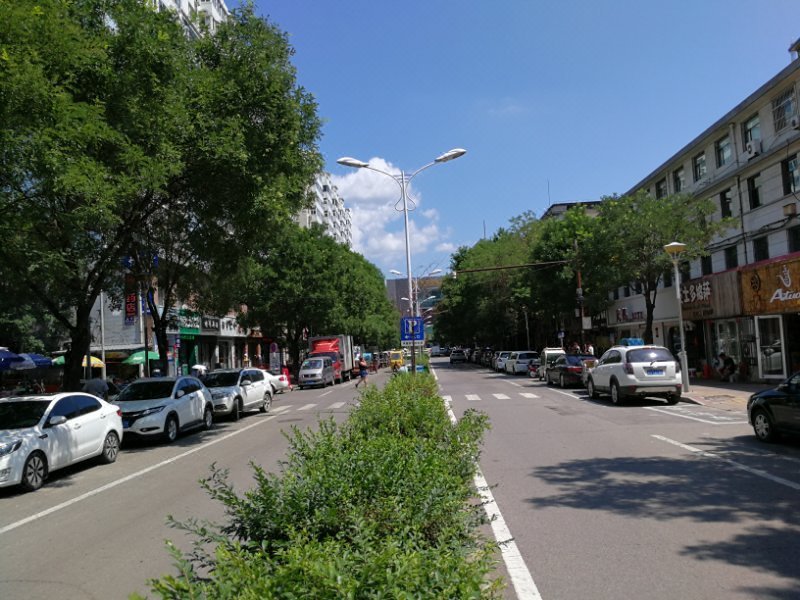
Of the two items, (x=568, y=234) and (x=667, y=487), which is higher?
(x=568, y=234)

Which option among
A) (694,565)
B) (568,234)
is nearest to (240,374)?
(694,565)

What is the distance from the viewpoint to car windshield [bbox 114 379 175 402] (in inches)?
617

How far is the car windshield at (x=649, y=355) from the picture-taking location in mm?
18781

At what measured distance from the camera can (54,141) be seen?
32.5ft

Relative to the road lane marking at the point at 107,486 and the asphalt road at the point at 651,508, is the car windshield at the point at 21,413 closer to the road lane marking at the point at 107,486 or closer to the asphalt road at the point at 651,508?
the road lane marking at the point at 107,486

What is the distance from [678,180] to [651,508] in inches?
1163

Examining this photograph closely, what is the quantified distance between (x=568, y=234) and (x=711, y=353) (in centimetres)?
1371

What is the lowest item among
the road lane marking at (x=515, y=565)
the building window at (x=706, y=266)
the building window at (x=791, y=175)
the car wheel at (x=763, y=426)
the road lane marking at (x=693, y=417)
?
the road lane marking at (x=693, y=417)

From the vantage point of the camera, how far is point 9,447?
9656 millimetres

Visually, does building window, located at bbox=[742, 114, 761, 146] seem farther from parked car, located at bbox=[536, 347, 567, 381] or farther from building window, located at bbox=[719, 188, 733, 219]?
parked car, located at bbox=[536, 347, 567, 381]

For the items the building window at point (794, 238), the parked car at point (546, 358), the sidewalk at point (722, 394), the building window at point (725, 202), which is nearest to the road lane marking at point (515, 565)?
the sidewalk at point (722, 394)

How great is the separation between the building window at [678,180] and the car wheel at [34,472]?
30.7m

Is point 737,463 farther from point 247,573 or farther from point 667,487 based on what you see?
point 247,573

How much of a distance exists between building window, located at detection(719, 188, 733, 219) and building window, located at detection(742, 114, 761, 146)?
2.24m
